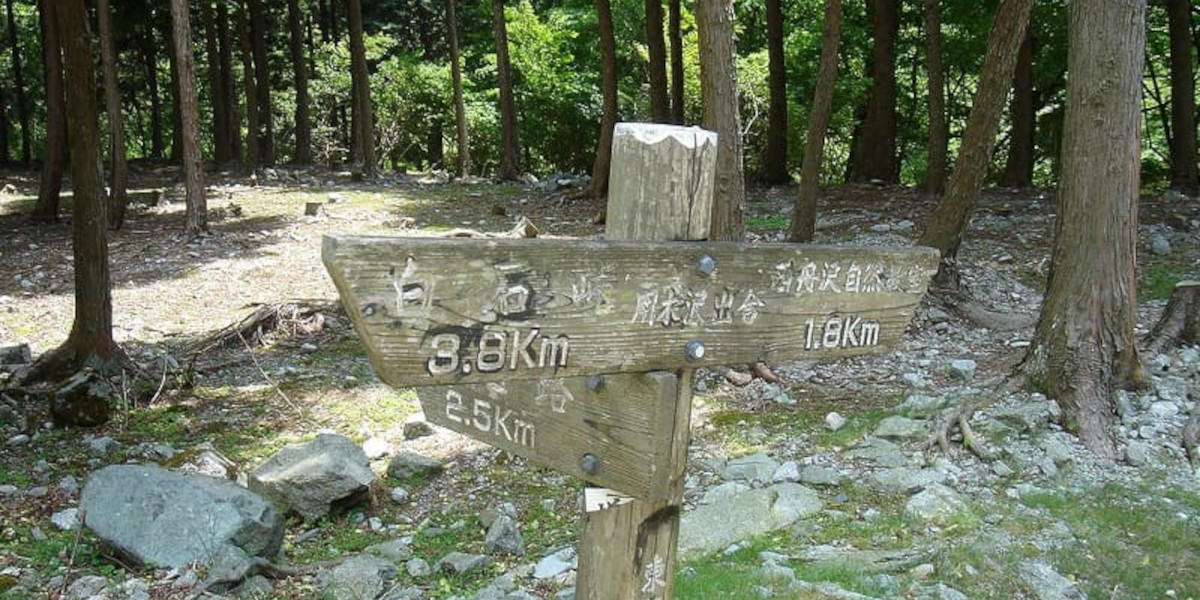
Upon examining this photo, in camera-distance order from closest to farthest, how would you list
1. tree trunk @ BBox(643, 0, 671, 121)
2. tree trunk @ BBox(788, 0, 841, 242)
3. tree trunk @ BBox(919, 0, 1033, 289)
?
tree trunk @ BBox(919, 0, 1033, 289) → tree trunk @ BBox(788, 0, 841, 242) → tree trunk @ BBox(643, 0, 671, 121)

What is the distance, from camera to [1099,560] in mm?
4711

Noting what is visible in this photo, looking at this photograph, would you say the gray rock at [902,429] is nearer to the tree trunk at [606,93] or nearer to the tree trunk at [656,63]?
the tree trunk at [606,93]

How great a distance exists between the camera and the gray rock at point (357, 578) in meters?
4.80

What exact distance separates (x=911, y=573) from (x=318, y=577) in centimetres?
300

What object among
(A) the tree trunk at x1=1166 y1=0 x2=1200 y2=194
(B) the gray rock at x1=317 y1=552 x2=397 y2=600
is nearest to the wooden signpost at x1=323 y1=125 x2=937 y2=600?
(B) the gray rock at x1=317 y1=552 x2=397 y2=600

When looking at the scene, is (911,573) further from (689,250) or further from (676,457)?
(689,250)

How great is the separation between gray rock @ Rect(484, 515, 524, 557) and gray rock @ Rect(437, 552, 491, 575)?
153 mm

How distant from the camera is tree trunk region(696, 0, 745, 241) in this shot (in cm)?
758

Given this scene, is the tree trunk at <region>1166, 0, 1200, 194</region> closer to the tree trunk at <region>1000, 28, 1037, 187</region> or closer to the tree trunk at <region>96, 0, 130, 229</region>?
the tree trunk at <region>1000, 28, 1037, 187</region>

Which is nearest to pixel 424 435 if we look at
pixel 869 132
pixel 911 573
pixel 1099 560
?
pixel 911 573

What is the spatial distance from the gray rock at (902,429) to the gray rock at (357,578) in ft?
10.7

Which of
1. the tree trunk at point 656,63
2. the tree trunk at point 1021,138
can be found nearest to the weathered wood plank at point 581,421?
the tree trunk at point 656,63

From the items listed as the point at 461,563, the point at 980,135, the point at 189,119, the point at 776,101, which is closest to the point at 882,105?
the point at 776,101

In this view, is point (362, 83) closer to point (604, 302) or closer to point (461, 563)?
point (461, 563)
